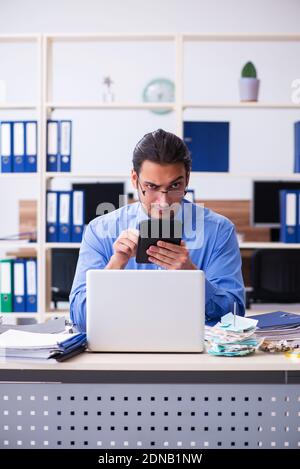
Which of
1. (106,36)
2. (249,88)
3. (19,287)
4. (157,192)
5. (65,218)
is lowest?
(19,287)

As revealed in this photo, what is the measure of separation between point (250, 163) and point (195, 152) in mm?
2377

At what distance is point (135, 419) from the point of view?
5.16 feet

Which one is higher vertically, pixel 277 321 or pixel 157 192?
pixel 157 192

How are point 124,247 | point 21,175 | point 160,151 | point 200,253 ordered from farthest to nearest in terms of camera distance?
point 21,175
point 200,253
point 160,151
point 124,247

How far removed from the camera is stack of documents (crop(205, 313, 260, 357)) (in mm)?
1548

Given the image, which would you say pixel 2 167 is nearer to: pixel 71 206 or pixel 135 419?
pixel 71 206

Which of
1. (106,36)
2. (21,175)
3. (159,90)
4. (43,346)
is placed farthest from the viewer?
→ (159,90)

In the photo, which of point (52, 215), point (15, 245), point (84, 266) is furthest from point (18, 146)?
point (84, 266)

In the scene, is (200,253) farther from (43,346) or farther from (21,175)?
(21,175)

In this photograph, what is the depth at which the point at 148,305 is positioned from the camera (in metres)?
1.52

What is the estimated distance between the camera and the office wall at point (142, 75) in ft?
19.6

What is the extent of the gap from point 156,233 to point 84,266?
490 mm

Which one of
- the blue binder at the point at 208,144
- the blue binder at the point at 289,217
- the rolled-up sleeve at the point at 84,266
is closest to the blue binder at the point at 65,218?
the blue binder at the point at 208,144
